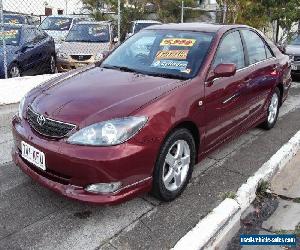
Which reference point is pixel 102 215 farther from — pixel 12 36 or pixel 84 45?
pixel 84 45

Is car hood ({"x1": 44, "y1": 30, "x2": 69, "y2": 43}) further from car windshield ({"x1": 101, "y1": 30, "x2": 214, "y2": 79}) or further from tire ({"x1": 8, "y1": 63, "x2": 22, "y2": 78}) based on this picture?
car windshield ({"x1": 101, "y1": 30, "x2": 214, "y2": 79})

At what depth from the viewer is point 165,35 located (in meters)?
4.40

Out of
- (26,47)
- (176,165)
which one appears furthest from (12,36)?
(176,165)

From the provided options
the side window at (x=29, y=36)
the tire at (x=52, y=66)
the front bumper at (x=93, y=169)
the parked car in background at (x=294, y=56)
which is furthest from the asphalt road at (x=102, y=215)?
the parked car in background at (x=294, y=56)

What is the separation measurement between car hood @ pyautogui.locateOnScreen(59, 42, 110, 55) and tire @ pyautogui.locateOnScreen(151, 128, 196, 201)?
7567 mm

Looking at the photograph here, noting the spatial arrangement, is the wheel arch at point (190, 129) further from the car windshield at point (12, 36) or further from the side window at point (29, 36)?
the side window at point (29, 36)

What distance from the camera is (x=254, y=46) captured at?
→ 5.06 meters

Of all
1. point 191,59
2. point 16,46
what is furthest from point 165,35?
point 16,46

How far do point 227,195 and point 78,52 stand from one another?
786 cm

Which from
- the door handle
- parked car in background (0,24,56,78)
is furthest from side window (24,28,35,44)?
the door handle

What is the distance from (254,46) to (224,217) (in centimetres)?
266

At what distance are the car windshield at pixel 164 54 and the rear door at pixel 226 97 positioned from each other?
0.68 feet

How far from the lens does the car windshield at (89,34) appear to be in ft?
37.8

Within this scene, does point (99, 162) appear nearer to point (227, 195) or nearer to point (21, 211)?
point (21, 211)
